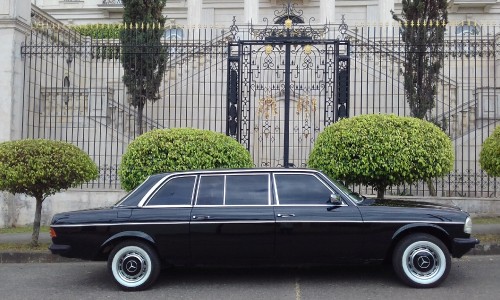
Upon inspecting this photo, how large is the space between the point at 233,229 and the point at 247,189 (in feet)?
1.85

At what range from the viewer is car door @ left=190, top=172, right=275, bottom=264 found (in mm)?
7000

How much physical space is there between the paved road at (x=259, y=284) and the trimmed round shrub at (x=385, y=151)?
5.19 ft

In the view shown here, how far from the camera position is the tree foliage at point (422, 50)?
13227 mm

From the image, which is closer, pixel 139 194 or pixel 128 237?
pixel 128 237

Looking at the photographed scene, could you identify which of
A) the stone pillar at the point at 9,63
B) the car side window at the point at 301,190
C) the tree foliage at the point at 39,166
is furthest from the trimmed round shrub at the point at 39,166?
the car side window at the point at 301,190

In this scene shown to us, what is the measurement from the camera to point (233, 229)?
7.00 m

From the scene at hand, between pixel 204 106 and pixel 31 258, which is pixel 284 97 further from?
pixel 31 258

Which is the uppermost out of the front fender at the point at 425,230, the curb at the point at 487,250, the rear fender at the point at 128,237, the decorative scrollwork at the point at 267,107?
the decorative scrollwork at the point at 267,107

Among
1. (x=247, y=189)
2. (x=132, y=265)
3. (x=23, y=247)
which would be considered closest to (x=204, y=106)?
(x=23, y=247)

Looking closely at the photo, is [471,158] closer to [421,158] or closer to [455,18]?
[421,158]

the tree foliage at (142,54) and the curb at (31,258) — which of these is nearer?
the curb at (31,258)

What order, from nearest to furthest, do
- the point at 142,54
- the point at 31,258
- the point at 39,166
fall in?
the point at 39,166 < the point at 31,258 < the point at 142,54

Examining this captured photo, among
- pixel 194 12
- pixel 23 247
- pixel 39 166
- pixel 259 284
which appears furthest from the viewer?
pixel 194 12

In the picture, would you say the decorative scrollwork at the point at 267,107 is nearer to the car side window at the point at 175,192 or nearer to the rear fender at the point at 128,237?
the car side window at the point at 175,192
